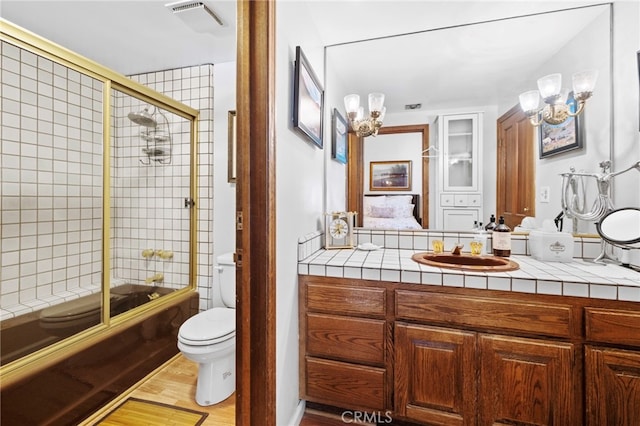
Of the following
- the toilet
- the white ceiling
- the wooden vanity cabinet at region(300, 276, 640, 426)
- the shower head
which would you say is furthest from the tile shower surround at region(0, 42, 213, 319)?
the wooden vanity cabinet at region(300, 276, 640, 426)

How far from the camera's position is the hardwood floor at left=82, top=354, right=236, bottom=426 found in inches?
56.4

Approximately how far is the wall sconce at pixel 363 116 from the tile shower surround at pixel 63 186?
1.19m

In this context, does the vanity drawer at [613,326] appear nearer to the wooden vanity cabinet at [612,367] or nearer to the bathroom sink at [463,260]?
the wooden vanity cabinet at [612,367]

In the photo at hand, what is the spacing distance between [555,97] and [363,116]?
106 centimetres

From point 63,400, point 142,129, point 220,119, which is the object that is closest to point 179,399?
point 63,400

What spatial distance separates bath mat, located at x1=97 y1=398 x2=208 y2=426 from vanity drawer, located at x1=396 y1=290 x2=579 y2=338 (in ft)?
4.00

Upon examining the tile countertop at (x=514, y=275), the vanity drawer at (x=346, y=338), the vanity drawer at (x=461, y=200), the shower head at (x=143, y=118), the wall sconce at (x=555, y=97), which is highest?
the shower head at (x=143, y=118)

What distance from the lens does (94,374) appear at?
1455 millimetres

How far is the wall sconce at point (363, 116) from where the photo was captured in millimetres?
1740

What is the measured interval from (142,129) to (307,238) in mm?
1914

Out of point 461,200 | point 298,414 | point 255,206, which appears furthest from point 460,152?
point 298,414

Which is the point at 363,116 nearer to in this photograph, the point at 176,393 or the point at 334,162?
the point at 334,162

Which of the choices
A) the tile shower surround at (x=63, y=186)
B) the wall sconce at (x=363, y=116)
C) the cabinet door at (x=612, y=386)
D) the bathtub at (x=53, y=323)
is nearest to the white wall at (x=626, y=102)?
the cabinet door at (x=612, y=386)

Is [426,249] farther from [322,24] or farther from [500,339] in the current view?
[322,24]
